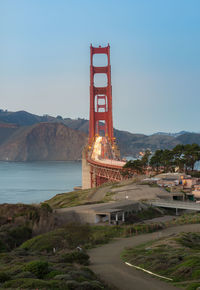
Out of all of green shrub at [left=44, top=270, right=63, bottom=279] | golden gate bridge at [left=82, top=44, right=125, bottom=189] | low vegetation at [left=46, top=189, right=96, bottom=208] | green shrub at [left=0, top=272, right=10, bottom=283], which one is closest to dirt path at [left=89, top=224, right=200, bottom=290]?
green shrub at [left=44, top=270, right=63, bottom=279]

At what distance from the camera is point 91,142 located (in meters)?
81.7

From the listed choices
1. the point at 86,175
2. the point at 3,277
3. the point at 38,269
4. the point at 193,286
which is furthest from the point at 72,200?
the point at 3,277

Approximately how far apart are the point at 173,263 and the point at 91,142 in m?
67.3

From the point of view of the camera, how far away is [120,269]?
50.4ft

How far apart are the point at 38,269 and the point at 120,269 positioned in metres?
3.94

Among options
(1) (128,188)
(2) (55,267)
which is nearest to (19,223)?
(2) (55,267)

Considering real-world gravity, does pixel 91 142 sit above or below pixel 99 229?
above

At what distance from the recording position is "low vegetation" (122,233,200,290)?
528 inches

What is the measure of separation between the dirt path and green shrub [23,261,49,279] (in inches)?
84.0

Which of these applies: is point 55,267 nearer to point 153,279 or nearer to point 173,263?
point 153,279

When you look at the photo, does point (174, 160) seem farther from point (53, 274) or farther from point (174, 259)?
point (53, 274)

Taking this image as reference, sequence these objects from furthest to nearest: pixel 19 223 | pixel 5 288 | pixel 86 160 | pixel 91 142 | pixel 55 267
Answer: pixel 91 142
pixel 86 160
pixel 19 223
pixel 55 267
pixel 5 288

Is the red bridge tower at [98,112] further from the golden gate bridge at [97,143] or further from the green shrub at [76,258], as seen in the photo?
the green shrub at [76,258]

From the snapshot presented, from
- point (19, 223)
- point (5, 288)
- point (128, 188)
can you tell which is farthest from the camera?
point (128, 188)
